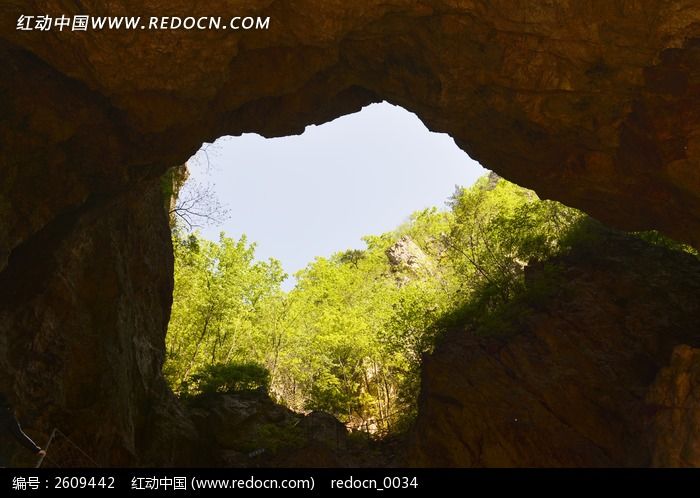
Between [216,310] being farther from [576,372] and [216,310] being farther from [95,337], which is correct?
A: [576,372]

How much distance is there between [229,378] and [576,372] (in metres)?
13.2

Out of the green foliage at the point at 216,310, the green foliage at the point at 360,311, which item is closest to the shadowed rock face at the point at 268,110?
the green foliage at the point at 360,311

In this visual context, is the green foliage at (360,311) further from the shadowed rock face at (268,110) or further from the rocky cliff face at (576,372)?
the shadowed rock face at (268,110)

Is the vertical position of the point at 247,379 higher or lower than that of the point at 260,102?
lower

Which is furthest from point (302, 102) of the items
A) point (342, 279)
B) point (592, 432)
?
point (342, 279)

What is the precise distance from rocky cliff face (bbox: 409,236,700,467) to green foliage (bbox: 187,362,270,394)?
8.52 metres

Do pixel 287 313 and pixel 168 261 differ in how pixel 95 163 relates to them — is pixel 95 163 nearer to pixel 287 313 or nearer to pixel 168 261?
pixel 168 261

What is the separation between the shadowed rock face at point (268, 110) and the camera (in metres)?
10.5

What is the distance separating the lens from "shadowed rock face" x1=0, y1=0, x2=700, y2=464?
1045 centimetres

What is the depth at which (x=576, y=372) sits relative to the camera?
13711 millimetres

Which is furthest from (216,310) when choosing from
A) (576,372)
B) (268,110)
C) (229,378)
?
(576,372)

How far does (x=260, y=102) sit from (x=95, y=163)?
15.4 ft

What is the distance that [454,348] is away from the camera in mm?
15508

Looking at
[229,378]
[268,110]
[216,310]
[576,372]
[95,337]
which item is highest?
[268,110]
